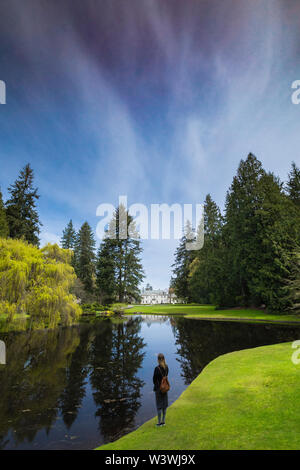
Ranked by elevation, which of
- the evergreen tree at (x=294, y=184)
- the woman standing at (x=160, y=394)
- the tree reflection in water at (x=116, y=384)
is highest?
the evergreen tree at (x=294, y=184)

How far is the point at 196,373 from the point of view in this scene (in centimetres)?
981

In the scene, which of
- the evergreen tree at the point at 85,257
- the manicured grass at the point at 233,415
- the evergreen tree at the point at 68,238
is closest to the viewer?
the manicured grass at the point at 233,415

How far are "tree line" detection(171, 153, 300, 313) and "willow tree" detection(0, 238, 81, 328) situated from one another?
19.2 meters

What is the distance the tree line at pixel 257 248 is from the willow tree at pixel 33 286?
19.2 metres

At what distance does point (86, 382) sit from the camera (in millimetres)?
8930

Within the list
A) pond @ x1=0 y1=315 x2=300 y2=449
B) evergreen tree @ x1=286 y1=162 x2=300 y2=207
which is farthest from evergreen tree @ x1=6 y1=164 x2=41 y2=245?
evergreen tree @ x1=286 y1=162 x2=300 y2=207

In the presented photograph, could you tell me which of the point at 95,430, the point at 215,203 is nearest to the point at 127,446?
the point at 95,430

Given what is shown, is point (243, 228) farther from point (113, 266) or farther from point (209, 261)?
point (113, 266)

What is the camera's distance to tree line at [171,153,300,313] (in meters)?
25.8

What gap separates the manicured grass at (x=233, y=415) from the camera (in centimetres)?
431

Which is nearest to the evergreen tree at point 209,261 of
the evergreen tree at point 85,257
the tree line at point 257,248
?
the tree line at point 257,248

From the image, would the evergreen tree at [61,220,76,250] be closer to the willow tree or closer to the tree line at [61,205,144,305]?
the tree line at [61,205,144,305]

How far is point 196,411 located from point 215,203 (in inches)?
1973

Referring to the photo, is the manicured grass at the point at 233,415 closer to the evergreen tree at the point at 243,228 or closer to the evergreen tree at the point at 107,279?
the evergreen tree at the point at 243,228
